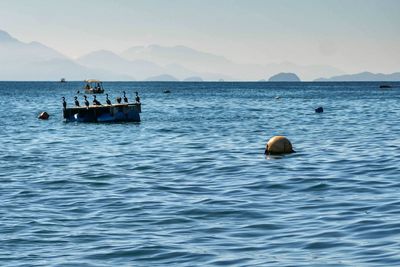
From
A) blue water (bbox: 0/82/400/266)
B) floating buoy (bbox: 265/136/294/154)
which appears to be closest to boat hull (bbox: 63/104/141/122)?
blue water (bbox: 0/82/400/266)

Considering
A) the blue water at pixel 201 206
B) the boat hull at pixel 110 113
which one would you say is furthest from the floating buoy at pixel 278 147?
the boat hull at pixel 110 113

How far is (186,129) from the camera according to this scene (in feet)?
177

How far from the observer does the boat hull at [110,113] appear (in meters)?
62.6

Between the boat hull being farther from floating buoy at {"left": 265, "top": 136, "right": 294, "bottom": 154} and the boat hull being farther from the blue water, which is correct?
floating buoy at {"left": 265, "top": 136, "right": 294, "bottom": 154}

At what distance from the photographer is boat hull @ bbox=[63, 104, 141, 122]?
62.6 m

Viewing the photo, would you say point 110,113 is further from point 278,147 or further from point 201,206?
point 201,206

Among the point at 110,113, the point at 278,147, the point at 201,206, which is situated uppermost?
the point at 110,113

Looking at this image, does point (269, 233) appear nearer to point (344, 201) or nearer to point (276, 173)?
point (344, 201)

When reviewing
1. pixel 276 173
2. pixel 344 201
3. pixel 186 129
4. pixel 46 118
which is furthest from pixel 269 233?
pixel 46 118

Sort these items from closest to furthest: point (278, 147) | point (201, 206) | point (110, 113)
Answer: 1. point (201, 206)
2. point (278, 147)
3. point (110, 113)

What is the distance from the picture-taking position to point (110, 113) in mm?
62781

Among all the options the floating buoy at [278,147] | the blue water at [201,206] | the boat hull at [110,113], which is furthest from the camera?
the boat hull at [110,113]

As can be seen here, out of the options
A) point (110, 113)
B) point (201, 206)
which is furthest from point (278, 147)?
point (110, 113)

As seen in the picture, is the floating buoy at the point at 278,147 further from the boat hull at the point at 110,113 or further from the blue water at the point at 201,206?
the boat hull at the point at 110,113
